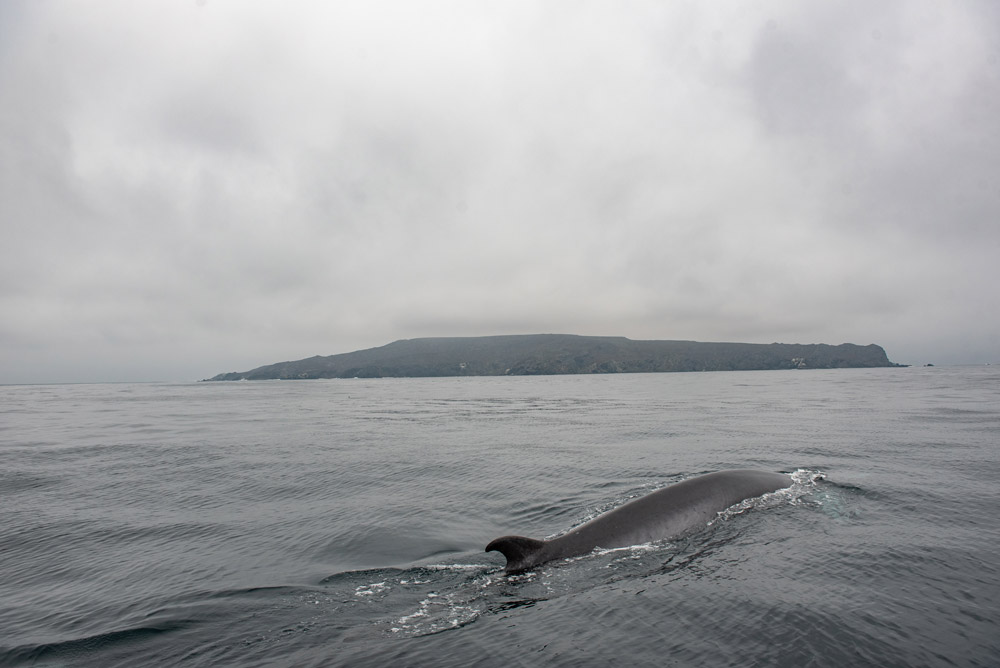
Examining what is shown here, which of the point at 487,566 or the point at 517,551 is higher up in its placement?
the point at 517,551

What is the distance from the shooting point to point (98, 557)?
39.4 ft

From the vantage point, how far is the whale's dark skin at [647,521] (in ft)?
32.9

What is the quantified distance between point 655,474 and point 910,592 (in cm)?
1070

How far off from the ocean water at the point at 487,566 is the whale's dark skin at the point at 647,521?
0.33 metres

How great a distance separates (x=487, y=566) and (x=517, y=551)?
817 millimetres

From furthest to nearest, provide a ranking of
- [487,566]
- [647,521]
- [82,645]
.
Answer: [647,521] < [487,566] < [82,645]

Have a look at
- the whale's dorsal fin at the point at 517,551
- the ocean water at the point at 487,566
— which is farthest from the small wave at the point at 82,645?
the whale's dorsal fin at the point at 517,551

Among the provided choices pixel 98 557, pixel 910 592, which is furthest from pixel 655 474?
pixel 98 557

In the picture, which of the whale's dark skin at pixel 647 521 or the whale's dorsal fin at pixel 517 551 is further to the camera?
the whale's dark skin at pixel 647 521

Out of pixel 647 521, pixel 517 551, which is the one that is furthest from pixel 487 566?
pixel 647 521

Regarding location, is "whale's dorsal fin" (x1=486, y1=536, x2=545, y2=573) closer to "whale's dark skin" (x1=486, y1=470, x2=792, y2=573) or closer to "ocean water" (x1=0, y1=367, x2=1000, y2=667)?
"whale's dark skin" (x1=486, y1=470, x2=792, y2=573)

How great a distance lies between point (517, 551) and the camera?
9.95 m

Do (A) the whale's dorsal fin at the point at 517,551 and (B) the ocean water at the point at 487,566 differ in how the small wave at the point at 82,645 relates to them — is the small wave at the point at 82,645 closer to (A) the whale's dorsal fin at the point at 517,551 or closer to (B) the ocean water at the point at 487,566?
(B) the ocean water at the point at 487,566

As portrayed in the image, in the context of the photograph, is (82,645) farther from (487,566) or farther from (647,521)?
(647,521)
